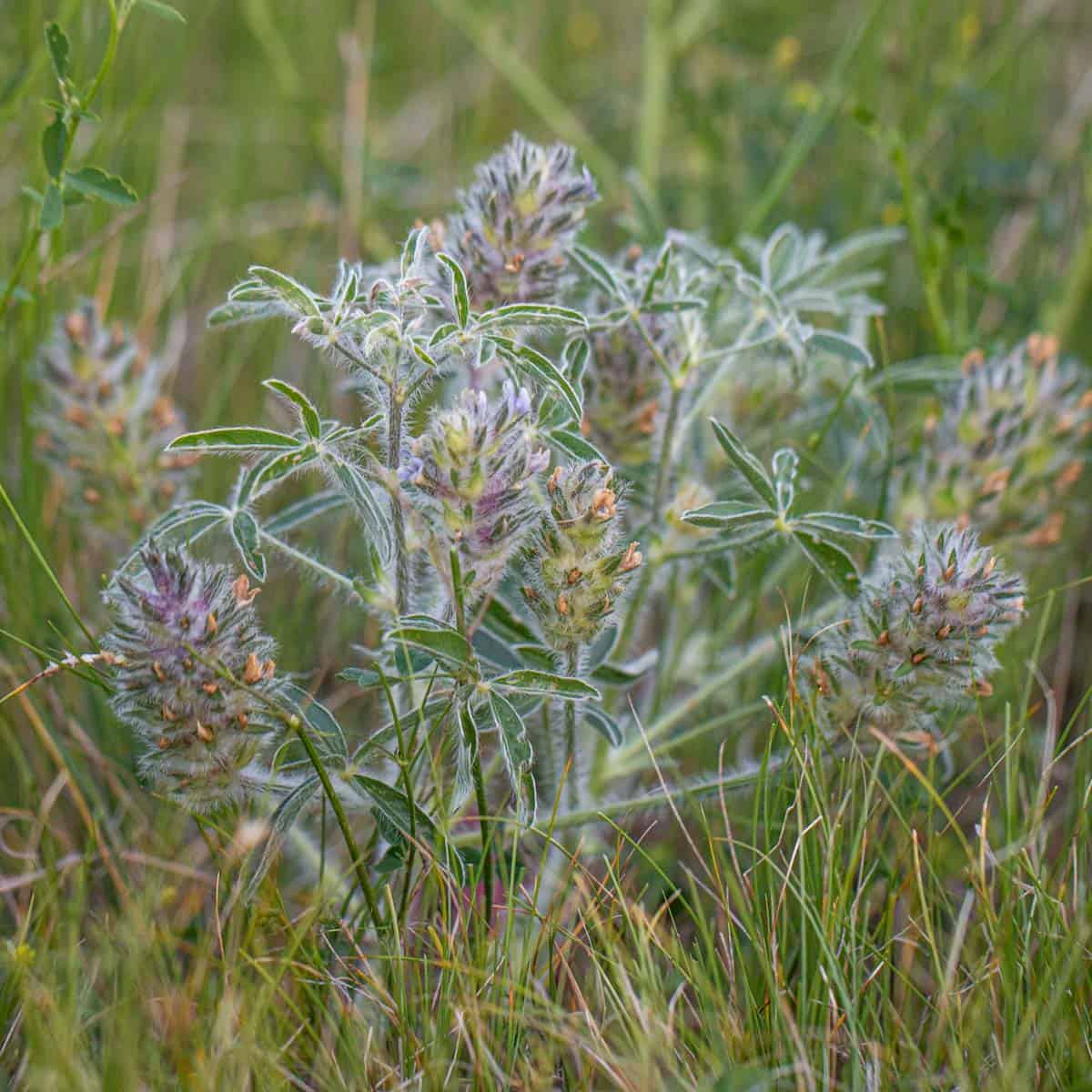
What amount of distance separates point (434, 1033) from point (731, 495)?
3.74ft

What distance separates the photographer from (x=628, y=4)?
5234mm

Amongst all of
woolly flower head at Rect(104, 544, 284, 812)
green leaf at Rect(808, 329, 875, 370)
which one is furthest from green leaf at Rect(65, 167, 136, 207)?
green leaf at Rect(808, 329, 875, 370)

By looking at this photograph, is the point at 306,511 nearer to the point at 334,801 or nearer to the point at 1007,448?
the point at 334,801

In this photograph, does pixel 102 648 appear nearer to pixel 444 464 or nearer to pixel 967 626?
pixel 444 464

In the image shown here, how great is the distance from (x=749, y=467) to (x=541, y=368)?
42 cm

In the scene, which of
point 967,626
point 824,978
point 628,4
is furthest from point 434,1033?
point 628,4

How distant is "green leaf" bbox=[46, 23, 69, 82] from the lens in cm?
178

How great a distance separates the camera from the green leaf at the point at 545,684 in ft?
5.26

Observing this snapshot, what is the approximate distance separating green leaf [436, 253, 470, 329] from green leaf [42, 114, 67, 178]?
70 cm

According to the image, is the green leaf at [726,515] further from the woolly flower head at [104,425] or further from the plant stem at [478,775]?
the woolly flower head at [104,425]

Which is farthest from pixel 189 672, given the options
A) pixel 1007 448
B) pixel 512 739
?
pixel 1007 448

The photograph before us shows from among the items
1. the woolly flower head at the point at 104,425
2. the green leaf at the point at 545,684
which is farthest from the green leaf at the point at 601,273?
the woolly flower head at the point at 104,425

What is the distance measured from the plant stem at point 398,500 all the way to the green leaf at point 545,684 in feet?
0.65

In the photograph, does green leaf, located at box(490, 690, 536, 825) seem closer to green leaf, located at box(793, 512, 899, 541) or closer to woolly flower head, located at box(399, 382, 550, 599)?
woolly flower head, located at box(399, 382, 550, 599)
